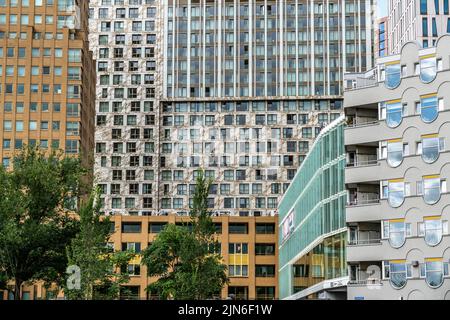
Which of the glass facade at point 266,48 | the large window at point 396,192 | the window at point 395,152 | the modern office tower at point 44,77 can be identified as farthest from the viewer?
the glass facade at point 266,48

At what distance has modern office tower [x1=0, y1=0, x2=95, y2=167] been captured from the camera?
169000 mm

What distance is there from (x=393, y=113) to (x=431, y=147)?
Answer: 5.77 metres

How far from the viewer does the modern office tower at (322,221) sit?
8225 cm

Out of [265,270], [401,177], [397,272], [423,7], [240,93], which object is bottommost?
[397,272]

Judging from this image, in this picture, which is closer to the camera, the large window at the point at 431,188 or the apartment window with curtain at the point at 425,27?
the large window at the point at 431,188

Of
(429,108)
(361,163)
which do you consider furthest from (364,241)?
(429,108)

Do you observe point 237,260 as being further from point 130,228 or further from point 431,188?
point 431,188

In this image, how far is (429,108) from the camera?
77000mm

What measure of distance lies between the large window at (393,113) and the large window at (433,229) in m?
10.4

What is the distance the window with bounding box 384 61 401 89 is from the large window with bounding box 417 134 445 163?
7.01 metres

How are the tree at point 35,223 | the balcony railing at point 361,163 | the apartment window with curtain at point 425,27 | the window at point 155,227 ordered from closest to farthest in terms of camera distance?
the tree at point 35,223, the balcony railing at point 361,163, the window at point 155,227, the apartment window with curtain at point 425,27

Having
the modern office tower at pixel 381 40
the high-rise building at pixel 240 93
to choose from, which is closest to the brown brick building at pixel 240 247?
the high-rise building at pixel 240 93

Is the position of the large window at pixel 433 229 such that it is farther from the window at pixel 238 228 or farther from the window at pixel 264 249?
the window at pixel 238 228
